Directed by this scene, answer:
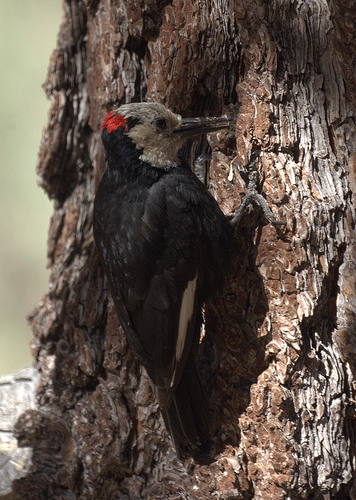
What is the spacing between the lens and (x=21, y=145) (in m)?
4.55

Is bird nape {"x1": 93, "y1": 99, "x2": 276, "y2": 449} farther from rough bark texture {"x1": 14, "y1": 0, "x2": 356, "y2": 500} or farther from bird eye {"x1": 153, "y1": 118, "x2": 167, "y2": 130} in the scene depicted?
rough bark texture {"x1": 14, "y1": 0, "x2": 356, "y2": 500}

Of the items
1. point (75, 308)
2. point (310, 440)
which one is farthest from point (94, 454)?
point (310, 440)

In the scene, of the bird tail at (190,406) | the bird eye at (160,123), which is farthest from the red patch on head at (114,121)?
the bird tail at (190,406)

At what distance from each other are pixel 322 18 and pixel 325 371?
1237 millimetres

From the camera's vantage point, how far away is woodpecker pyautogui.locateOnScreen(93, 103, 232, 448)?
1.98 metres

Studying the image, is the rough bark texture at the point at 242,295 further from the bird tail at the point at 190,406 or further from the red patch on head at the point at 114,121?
the red patch on head at the point at 114,121

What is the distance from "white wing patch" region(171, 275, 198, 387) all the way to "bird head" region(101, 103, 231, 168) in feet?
1.60

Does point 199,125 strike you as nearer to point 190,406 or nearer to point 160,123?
point 160,123

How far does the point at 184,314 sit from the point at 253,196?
51 centimetres

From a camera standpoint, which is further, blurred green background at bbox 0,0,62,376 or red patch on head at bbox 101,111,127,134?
blurred green background at bbox 0,0,62,376

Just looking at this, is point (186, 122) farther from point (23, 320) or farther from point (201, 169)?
point (23, 320)

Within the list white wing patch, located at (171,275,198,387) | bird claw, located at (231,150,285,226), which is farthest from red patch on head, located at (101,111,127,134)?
white wing patch, located at (171,275,198,387)

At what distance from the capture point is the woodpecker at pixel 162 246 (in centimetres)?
198

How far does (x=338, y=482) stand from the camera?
1.93 meters
